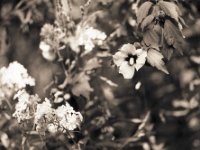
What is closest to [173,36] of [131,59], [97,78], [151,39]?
[151,39]

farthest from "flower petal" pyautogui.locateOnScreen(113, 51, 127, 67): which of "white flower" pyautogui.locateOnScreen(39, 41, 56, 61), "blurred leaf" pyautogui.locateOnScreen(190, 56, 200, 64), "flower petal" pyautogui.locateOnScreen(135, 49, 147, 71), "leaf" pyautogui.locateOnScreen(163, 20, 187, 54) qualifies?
"blurred leaf" pyautogui.locateOnScreen(190, 56, 200, 64)

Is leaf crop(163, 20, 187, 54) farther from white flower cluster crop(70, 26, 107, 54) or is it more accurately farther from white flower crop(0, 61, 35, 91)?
white flower crop(0, 61, 35, 91)

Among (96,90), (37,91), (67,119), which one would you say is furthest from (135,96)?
(67,119)

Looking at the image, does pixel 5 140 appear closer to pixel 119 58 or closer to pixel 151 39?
pixel 119 58

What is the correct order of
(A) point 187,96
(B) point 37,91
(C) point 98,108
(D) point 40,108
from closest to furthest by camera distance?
(D) point 40,108, (C) point 98,108, (A) point 187,96, (B) point 37,91

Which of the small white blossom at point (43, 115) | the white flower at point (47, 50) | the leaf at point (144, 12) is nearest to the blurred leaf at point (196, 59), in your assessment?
the white flower at point (47, 50)

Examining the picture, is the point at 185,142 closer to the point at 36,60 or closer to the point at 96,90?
the point at 96,90
